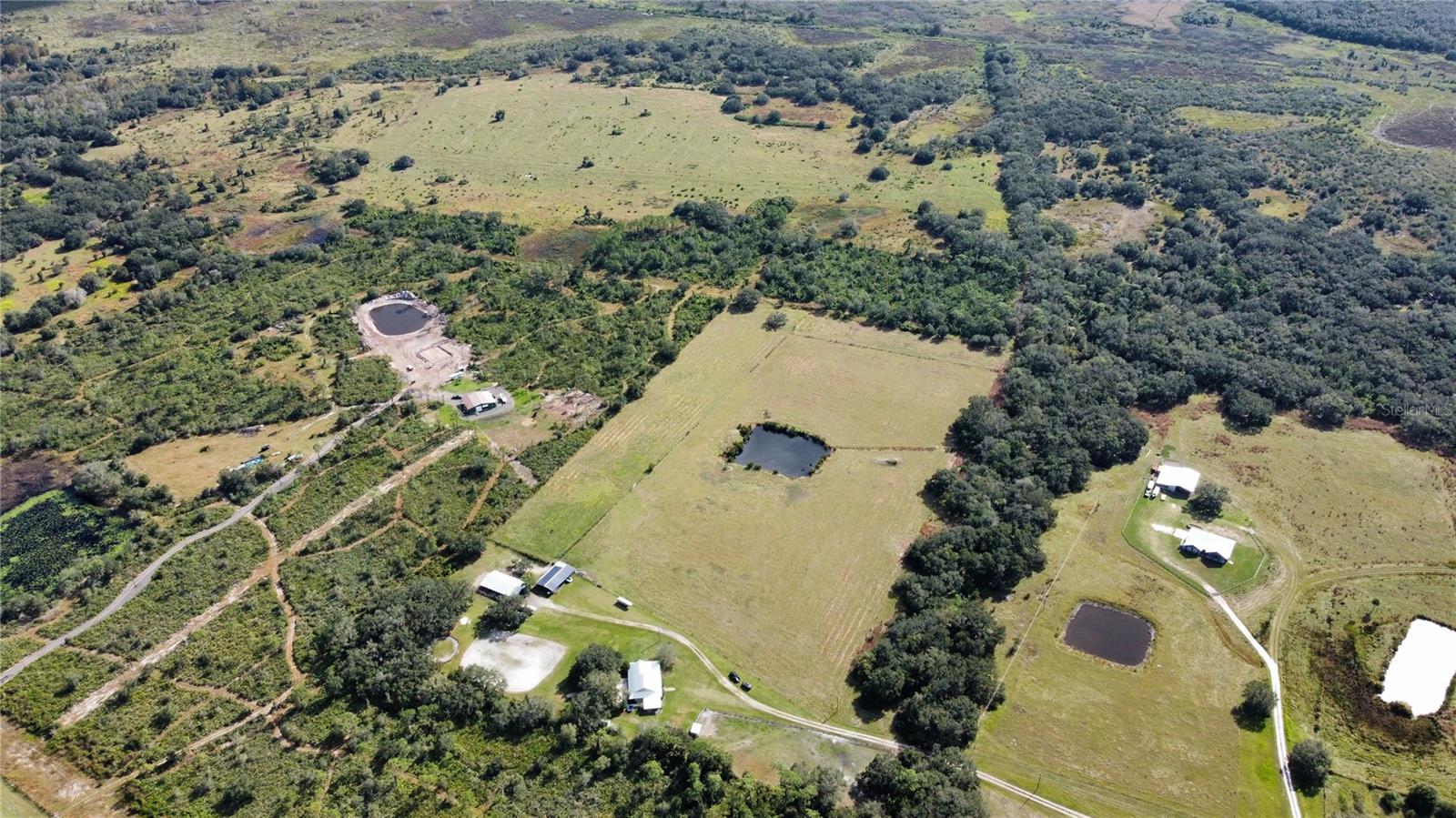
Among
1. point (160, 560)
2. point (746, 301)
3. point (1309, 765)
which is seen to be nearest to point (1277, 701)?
point (1309, 765)

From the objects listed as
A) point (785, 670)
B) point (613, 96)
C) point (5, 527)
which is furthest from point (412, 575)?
point (613, 96)

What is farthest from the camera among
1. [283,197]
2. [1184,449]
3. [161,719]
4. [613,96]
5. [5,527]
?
[613,96]

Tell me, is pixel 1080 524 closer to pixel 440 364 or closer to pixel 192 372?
pixel 440 364

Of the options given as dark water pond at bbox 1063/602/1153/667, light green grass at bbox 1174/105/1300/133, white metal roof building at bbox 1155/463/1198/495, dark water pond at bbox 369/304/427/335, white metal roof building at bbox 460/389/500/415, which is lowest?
dark water pond at bbox 1063/602/1153/667

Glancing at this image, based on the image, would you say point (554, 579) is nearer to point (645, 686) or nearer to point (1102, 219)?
point (645, 686)

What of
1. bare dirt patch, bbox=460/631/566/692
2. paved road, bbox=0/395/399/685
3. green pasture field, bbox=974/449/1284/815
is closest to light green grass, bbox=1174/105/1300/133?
green pasture field, bbox=974/449/1284/815

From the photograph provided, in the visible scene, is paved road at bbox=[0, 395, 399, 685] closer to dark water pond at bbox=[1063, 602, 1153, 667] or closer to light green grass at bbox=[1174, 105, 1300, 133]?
dark water pond at bbox=[1063, 602, 1153, 667]

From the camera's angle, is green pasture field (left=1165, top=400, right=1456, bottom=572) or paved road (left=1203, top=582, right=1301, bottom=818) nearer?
paved road (left=1203, top=582, right=1301, bottom=818)
